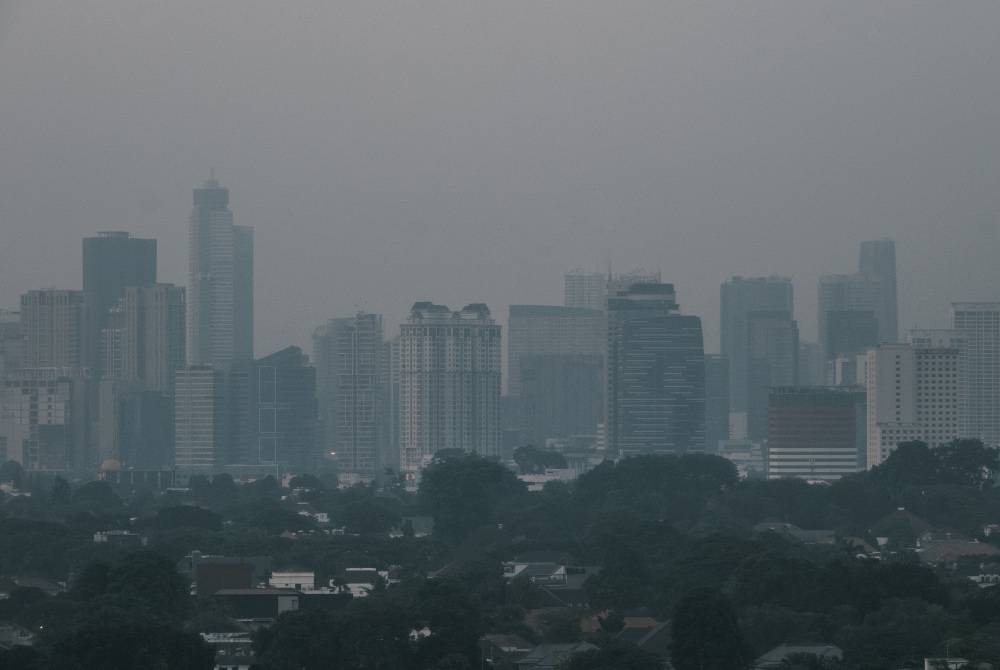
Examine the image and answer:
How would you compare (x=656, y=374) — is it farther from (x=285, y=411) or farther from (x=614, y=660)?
(x=614, y=660)

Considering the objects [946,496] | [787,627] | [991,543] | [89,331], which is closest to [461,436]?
[89,331]

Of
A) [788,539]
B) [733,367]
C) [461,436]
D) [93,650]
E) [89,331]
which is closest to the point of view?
[93,650]

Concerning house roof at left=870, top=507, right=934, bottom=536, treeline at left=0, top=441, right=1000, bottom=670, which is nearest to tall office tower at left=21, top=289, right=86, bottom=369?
treeline at left=0, top=441, right=1000, bottom=670

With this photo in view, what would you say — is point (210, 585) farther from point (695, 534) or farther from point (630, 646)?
point (695, 534)

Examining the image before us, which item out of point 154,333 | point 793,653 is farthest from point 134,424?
point 793,653

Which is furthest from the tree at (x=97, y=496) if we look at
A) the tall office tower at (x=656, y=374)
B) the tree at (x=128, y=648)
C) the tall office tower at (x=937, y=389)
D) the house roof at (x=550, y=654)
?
the tree at (x=128, y=648)

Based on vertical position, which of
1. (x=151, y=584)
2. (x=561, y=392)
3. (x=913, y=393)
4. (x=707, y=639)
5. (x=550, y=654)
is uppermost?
(x=561, y=392)
